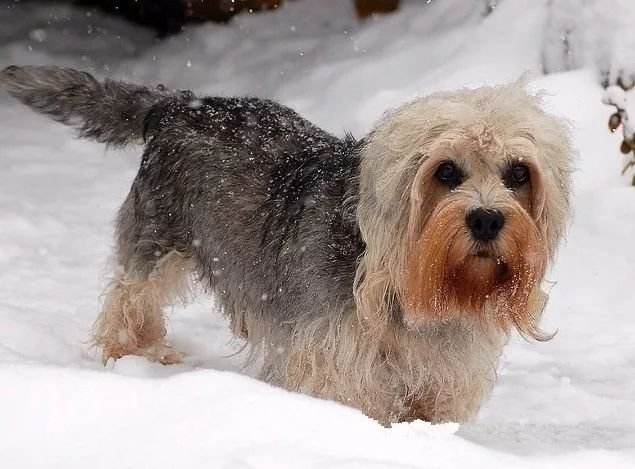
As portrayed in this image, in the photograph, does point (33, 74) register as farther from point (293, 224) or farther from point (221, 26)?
point (221, 26)

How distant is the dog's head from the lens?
12.7 ft

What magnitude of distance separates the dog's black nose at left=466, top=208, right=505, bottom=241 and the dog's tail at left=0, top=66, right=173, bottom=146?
93.5 inches

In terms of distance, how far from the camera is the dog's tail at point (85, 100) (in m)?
5.55

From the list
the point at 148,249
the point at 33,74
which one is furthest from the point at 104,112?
the point at 148,249

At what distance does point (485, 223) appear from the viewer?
3.81 m

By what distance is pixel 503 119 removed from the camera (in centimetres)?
397

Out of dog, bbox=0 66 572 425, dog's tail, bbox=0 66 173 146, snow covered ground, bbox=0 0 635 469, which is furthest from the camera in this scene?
dog's tail, bbox=0 66 173 146

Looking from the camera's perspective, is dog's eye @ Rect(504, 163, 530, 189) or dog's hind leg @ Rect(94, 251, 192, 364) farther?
dog's hind leg @ Rect(94, 251, 192, 364)

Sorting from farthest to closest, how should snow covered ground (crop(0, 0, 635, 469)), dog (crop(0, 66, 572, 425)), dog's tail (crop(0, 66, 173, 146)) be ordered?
dog's tail (crop(0, 66, 173, 146)) < dog (crop(0, 66, 572, 425)) < snow covered ground (crop(0, 0, 635, 469))

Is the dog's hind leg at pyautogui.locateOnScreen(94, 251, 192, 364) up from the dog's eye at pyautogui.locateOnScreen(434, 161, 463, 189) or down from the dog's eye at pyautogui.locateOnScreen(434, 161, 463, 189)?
down

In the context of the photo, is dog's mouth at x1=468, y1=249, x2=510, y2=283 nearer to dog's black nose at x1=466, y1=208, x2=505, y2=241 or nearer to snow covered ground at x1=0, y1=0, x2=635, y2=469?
dog's black nose at x1=466, y1=208, x2=505, y2=241

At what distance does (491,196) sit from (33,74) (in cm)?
277

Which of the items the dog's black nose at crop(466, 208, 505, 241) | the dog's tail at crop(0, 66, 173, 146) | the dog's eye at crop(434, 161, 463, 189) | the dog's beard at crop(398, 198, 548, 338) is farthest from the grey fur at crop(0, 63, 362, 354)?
the dog's black nose at crop(466, 208, 505, 241)

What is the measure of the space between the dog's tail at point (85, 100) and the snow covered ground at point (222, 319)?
0.91 meters
